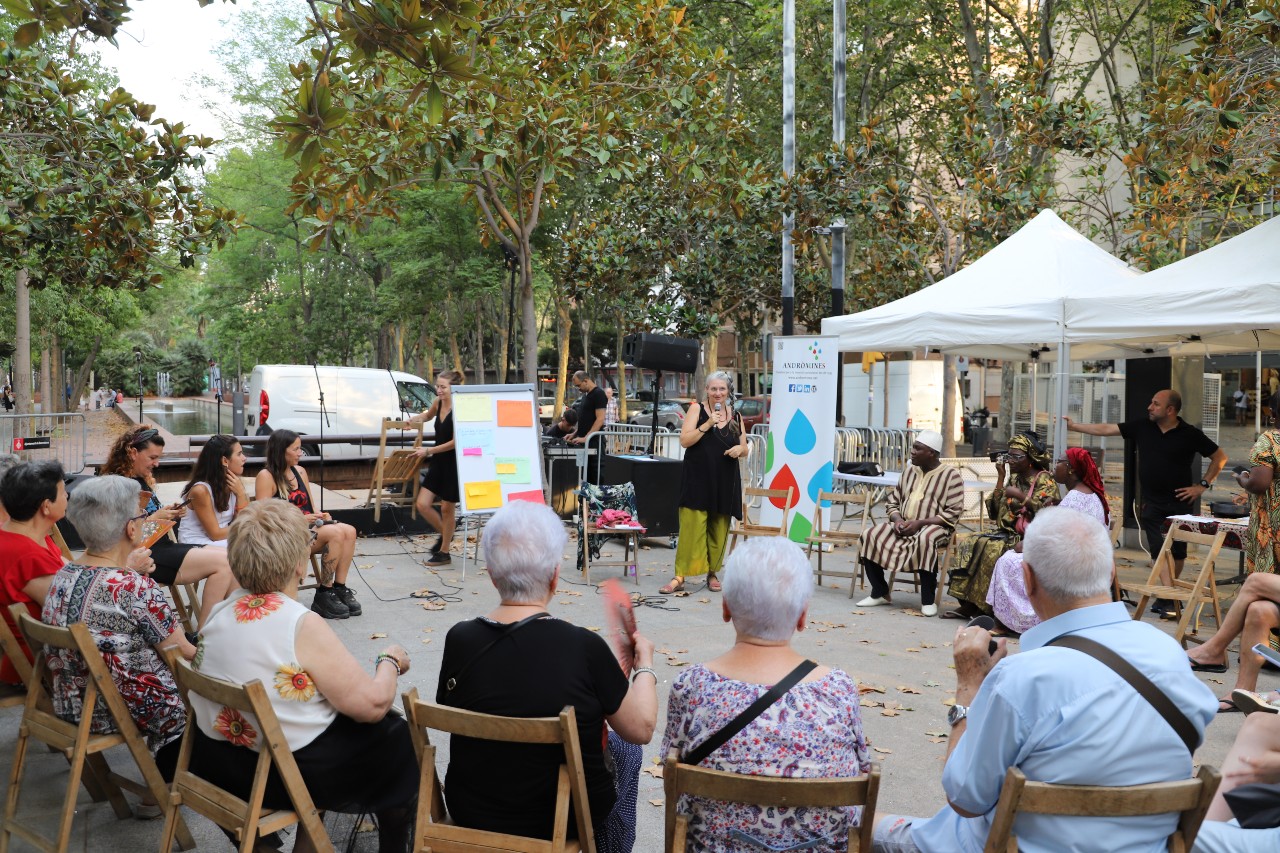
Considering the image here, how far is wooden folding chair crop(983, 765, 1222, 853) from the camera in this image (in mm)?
2229

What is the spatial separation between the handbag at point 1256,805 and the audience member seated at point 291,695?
229 centimetres

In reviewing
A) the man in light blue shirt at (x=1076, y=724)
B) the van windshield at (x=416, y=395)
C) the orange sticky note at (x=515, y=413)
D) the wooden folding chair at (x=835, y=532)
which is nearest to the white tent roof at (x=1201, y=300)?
the wooden folding chair at (x=835, y=532)

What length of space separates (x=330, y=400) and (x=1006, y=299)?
1333 centimetres

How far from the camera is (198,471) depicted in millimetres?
6281

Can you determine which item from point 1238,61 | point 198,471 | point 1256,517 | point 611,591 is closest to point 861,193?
point 1238,61

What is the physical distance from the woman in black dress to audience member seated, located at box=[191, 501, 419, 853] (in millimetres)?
6284

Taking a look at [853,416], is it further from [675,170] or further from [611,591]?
[611,591]

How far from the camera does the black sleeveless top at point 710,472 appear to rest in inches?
324

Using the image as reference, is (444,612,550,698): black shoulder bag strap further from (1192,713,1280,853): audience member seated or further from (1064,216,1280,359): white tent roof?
(1064,216,1280,359): white tent roof

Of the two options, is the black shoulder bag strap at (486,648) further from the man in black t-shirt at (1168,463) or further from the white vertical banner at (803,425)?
the white vertical banner at (803,425)

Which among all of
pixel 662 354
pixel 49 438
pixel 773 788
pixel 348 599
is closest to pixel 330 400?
pixel 49 438

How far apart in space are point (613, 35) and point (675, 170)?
5.16 ft

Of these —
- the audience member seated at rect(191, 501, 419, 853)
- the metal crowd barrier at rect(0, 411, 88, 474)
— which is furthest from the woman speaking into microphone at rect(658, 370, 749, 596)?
the metal crowd barrier at rect(0, 411, 88, 474)

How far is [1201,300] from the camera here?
7375 mm
